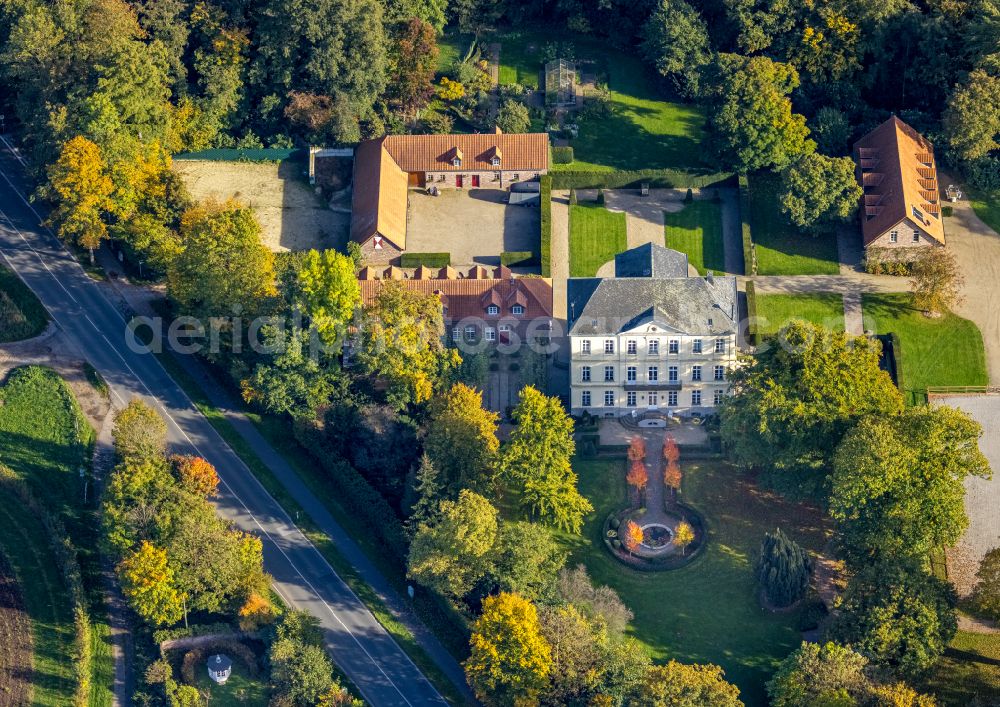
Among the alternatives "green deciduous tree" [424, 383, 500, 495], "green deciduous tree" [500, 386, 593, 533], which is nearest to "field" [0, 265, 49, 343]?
"green deciduous tree" [424, 383, 500, 495]

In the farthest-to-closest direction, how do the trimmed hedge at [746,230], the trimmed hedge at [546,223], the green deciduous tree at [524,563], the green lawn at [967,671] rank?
the trimmed hedge at [546,223] < the trimmed hedge at [746,230] < the green deciduous tree at [524,563] < the green lawn at [967,671]

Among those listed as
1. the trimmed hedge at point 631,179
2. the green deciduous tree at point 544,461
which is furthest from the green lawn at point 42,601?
the trimmed hedge at point 631,179

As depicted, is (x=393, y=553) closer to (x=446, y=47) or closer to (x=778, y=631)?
(x=778, y=631)

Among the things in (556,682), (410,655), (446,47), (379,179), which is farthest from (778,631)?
(446,47)

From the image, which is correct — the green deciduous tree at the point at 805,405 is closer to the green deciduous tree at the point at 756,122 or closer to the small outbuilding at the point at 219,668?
the green deciduous tree at the point at 756,122

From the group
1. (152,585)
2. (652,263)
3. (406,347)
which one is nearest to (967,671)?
(652,263)

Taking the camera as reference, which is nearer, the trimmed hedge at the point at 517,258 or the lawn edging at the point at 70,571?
the lawn edging at the point at 70,571
